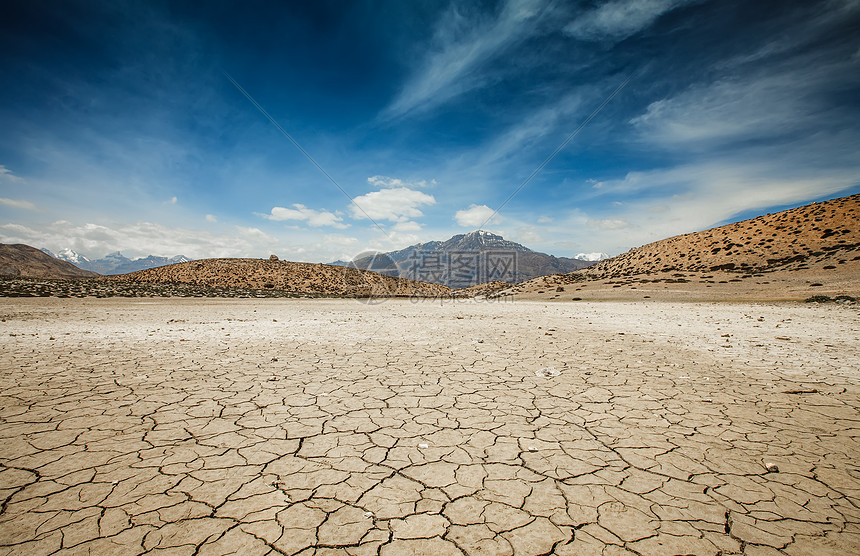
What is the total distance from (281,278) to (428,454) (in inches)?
1812

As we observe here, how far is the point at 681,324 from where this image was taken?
10375 mm

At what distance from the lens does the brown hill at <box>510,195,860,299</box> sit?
66.1ft

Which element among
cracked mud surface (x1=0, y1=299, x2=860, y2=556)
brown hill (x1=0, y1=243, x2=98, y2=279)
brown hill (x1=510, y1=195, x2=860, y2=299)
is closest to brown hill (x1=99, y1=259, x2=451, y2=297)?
brown hill (x1=510, y1=195, x2=860, y2=299)

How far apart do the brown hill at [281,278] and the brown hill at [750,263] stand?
18.1 m

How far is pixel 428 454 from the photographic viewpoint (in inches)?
116

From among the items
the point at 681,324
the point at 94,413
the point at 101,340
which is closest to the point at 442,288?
the point at 681,324

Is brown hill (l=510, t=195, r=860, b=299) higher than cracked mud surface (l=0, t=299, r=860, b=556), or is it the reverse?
brown hill (l=510, t=195, r=860, b=299)

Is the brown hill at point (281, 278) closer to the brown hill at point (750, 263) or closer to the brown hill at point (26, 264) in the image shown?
the brown hill at point (750, 263)

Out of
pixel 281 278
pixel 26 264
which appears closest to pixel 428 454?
pixel 281 278

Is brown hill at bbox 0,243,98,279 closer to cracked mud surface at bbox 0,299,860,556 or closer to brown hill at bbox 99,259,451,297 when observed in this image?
brown hill at bbox 99,259,451,297

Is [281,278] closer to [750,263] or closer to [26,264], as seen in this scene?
[750,263]

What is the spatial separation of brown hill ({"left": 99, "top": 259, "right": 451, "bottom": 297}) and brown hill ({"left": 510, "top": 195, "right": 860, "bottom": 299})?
18.1 meters

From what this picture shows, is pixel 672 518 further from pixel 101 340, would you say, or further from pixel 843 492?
pixel 101 340

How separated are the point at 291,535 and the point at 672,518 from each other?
235 centimetres
